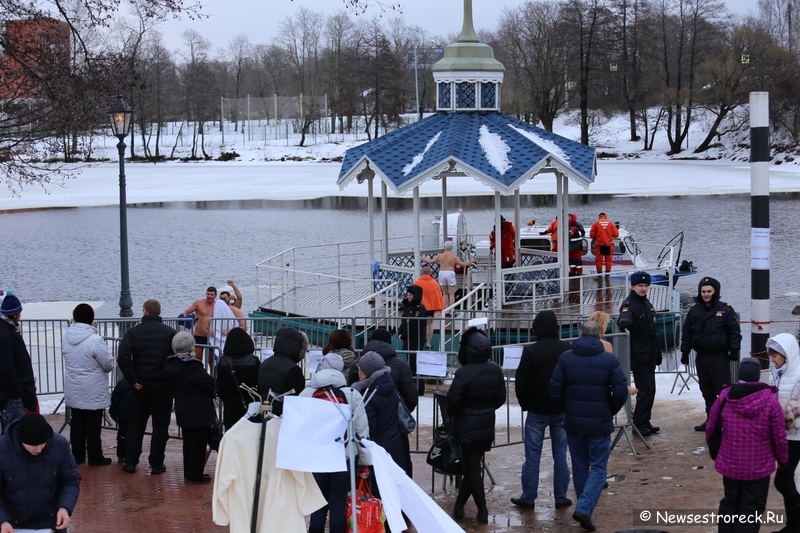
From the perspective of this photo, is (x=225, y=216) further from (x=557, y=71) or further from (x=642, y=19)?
(x=642, y=19)

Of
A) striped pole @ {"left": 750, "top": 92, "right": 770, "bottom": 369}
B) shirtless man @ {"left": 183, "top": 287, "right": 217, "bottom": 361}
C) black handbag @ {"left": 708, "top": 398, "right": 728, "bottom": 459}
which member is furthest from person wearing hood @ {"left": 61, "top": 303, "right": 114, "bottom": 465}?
striped pole @ {"left": 750, "top": 92, "right": 770, "bottom": 369}

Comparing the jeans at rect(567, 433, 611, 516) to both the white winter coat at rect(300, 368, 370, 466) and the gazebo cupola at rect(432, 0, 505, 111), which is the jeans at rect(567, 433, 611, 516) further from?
the gazebo cupola at rect(432, 0, 505, 111)

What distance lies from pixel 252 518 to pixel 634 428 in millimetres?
5171

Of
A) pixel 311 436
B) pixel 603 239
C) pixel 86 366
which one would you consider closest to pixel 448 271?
pixel 603 239

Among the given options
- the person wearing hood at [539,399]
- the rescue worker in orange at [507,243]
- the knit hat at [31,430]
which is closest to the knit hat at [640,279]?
the person wearing hood at [539,399]

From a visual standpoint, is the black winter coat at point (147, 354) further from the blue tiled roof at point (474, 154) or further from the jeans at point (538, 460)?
the blue tiled roof at point (474, 154)

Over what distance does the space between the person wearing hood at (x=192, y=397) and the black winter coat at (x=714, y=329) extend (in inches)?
192

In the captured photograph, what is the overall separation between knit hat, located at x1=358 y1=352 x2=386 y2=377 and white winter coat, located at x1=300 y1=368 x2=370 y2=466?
49 centimetres

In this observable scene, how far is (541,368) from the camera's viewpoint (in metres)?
8.71

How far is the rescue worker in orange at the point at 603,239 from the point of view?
2322cm

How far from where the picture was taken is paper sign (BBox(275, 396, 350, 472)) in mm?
6883

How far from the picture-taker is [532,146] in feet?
61.0

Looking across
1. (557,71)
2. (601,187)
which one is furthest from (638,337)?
(557,71)

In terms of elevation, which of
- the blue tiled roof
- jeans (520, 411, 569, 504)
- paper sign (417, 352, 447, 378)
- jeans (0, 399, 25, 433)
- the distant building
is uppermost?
the distant building
